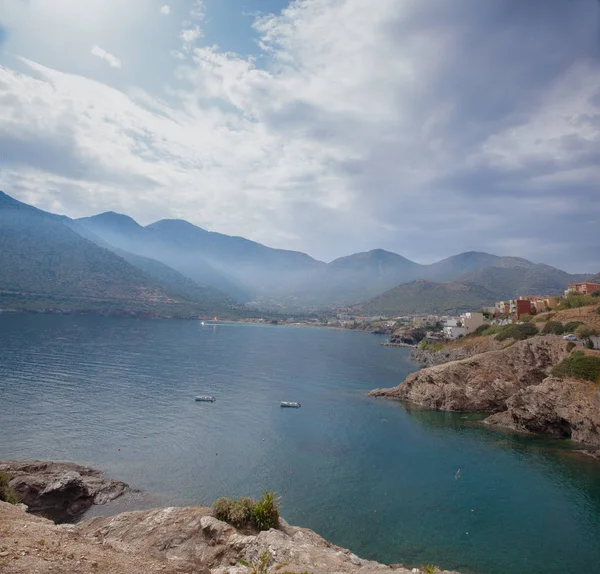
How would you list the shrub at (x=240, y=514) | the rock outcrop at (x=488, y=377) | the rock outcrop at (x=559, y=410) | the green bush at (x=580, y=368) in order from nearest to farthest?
the shrub at (x=240, y=514) < the rock outcrop at (x=559, y=410) < the green bush at (x=580, y=368) < the rock outcrop at (x=488, y=377)

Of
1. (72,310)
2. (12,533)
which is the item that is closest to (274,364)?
(12,533)

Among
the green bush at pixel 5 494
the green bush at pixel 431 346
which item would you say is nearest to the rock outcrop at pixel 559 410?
the green bush at pixel 5 494

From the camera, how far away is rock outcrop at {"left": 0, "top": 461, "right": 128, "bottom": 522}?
27734mm

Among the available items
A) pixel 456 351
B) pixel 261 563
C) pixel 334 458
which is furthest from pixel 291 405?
pixel 456 351

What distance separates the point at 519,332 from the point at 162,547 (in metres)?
77.7

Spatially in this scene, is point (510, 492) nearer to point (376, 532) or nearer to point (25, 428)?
point (376, 532)

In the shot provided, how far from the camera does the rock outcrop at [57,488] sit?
27734 millimetres

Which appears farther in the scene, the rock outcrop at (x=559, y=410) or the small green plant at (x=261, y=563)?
the rock outcrop at (x=559, y=410)

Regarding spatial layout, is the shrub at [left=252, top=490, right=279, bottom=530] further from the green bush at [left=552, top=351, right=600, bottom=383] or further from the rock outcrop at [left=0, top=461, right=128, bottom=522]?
the green bush at [left=552, top=351, right=600, bottom=383]

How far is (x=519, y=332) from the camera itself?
3019 inches

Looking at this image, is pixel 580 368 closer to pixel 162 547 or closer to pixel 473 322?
pixel 162 547

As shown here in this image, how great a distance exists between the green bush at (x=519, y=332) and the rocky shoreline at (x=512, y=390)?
13.6 meters

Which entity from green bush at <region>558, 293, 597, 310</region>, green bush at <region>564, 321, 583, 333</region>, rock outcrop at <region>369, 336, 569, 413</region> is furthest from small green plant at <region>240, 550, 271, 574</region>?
green bush at <region>558, 293, 597, 310</region>

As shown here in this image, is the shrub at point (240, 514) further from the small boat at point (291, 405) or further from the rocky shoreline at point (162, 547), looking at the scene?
the small boat at point (291, 405)
